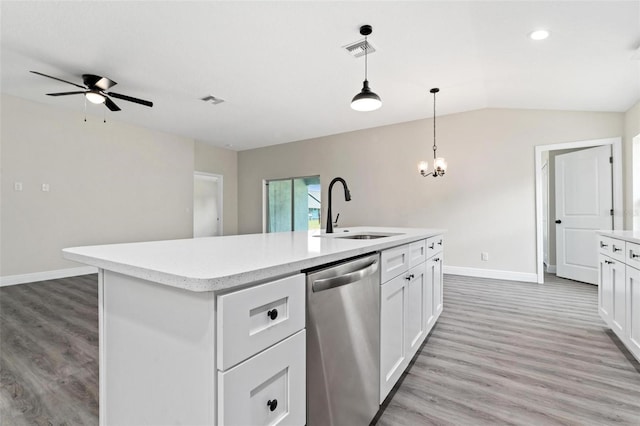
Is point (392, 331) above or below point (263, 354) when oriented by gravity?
below

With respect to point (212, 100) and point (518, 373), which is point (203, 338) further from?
point (212, 100)

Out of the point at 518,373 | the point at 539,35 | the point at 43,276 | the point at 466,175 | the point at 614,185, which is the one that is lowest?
the point at 518,373

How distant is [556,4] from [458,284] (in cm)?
328

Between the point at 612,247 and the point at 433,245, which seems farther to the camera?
the point at 433,245

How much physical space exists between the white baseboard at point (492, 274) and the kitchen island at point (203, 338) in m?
4.50

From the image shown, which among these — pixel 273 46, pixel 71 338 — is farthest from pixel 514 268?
pixel 71 338

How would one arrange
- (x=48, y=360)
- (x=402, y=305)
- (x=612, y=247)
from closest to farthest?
(x=402, y=305), (x=48, y=360), (x=612, y=247)

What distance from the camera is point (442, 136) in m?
5.07

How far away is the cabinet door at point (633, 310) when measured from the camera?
1854 mm

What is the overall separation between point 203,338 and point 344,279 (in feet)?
1.78

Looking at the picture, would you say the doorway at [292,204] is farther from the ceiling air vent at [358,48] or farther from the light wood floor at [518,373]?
the light wood floor at [518,373]

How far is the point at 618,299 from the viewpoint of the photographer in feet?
7.05

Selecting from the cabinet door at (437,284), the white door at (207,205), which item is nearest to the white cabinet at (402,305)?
the cabinet door at (437,284)

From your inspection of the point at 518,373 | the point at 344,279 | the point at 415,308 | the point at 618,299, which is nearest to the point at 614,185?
the point at 618,299
